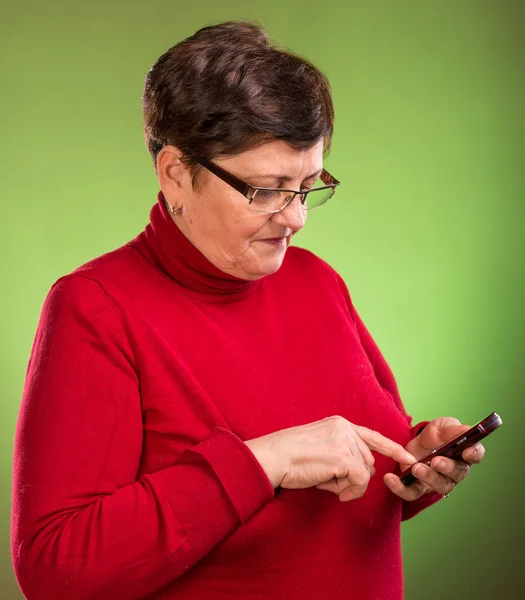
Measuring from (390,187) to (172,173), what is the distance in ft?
4.50

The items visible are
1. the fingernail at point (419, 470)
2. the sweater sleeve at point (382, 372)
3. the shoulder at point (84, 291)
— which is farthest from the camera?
the sweater sleeve at point (382, 372)

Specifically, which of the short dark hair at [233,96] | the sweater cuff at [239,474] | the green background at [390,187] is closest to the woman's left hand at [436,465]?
the sweater cuff at [239,474]

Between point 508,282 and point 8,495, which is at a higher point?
point 508,282

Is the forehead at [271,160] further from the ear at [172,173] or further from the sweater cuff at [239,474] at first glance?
the sweater cuff at [239,474]

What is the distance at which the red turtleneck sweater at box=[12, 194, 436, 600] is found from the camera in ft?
3.60

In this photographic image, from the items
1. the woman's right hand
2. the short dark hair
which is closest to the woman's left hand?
the woman's right hand

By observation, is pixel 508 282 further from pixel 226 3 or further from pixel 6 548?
pixel 6 548

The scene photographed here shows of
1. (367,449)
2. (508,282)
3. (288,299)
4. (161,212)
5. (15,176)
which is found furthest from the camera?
(508,282)

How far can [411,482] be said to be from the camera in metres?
1.34

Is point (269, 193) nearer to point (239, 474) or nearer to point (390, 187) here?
point (239, 474)

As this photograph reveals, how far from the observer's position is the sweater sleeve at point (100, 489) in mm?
1085

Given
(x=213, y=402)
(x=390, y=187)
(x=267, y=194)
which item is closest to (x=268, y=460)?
(x=213, y=402)

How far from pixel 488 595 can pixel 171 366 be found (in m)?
1.80

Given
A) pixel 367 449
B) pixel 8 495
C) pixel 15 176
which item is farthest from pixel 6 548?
pixel 367 449
